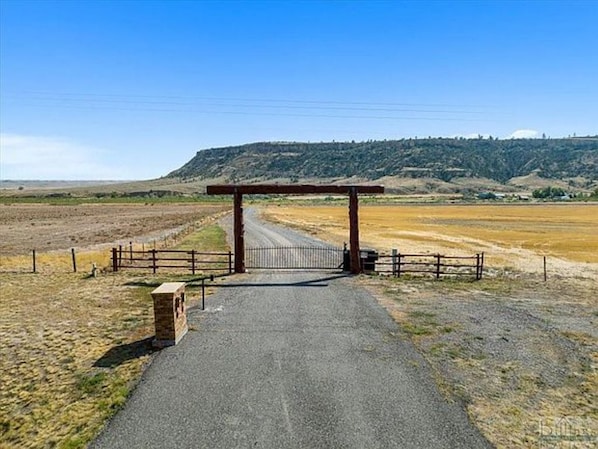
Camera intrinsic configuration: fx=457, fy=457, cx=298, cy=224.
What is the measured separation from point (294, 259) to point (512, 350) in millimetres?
17906

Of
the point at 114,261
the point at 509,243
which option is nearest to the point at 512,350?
the point at 114,261

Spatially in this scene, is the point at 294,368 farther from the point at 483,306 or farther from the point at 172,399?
the point at 483,306

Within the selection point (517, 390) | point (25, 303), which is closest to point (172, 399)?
point (517, 390)

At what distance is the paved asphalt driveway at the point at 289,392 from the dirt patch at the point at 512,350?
0.67 m

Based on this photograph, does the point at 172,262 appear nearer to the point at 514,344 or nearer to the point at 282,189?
the point at 282,189

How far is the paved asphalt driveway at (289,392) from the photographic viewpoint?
24.8 feet

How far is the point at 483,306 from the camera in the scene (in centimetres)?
1611

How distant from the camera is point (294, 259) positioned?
28.6 m

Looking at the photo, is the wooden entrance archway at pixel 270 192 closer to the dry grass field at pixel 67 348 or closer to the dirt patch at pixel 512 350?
the dirt patch at pixel 512 350

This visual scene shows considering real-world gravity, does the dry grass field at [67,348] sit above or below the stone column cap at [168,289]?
below

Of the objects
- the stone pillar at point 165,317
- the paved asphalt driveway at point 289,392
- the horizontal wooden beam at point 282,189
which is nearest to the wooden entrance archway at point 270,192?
the horizontal wooden beam at point 282,189

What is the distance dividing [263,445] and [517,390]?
17.8 feet

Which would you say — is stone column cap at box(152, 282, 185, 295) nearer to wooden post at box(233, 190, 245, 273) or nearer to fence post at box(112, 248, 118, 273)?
wooden post at box(233, 190, 245, 273)

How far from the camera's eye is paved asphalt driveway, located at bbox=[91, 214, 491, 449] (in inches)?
298
